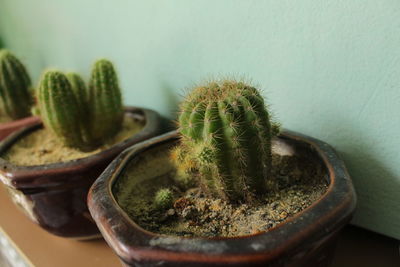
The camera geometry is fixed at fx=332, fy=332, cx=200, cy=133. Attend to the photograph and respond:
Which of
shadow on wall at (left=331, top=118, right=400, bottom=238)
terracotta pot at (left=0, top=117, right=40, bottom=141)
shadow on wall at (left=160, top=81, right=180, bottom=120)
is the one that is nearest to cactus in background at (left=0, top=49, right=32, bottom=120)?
terracotta pot at (left=0, top=117, right=40, bottom=141)

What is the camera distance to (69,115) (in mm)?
944

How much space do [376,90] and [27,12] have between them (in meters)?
1.55

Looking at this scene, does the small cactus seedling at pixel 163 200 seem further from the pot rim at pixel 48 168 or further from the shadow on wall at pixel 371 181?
the shadow on wall at pixel 371 181

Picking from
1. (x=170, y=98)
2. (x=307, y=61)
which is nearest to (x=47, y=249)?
(x=170, y=98)

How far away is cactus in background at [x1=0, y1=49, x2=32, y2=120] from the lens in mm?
1229

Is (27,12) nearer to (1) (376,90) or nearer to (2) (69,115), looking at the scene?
(2) (69,115)

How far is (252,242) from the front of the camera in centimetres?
44

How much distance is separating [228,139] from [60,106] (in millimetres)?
568

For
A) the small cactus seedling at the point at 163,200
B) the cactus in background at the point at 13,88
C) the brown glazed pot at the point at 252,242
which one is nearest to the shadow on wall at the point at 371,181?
the brown glazed pot at the point at 252,242

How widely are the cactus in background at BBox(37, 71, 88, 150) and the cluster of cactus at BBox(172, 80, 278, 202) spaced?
44 centimetres

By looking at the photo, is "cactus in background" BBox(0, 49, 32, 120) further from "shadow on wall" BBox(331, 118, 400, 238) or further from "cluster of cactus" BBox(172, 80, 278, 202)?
"shadow on wall" BBox(331, 118, 400, 238)

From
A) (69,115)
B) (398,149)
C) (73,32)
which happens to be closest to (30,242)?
(69,115)

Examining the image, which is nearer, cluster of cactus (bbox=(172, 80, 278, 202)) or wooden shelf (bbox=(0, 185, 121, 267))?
cluster of cactus (bbox=(172, 80, 278, 202))

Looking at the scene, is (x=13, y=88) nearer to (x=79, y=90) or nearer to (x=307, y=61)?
(x=79, y=90)
